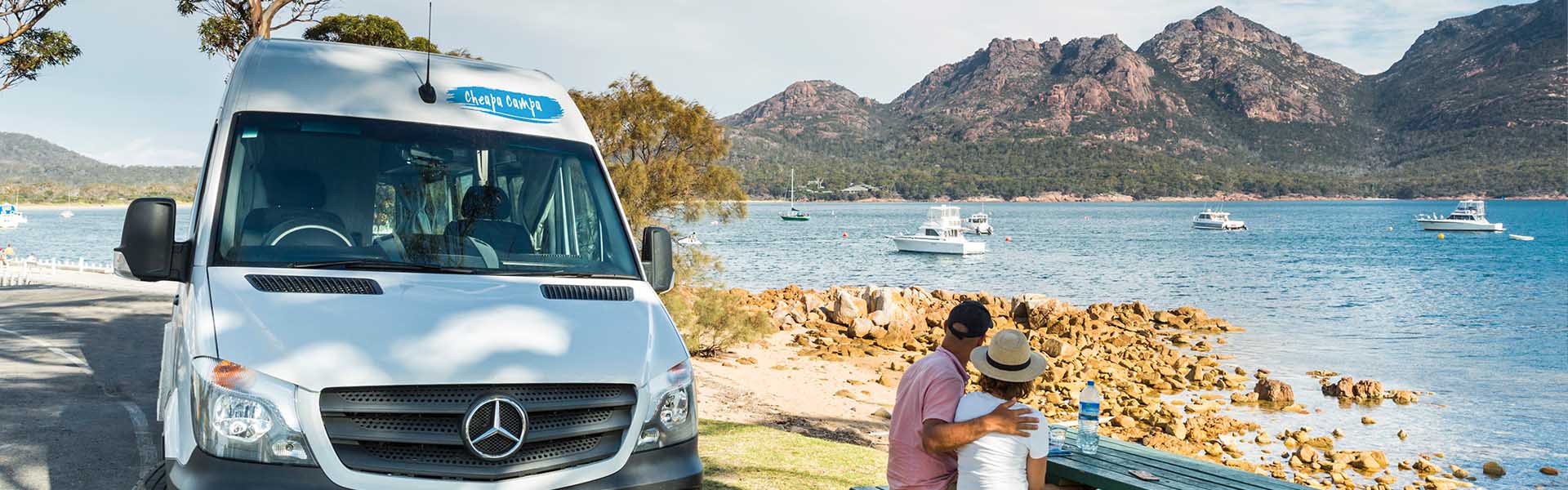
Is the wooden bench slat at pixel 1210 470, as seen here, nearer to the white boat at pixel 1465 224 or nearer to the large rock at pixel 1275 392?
the large rock at pixel 1275 392

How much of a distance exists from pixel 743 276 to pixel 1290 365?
3054 centimetres

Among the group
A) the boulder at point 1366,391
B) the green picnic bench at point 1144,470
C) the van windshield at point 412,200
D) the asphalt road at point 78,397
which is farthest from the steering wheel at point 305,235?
the boulder at point 1366,391

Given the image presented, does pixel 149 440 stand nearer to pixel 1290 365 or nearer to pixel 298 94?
pixel 298 94

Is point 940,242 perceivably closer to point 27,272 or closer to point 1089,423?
point 27,272

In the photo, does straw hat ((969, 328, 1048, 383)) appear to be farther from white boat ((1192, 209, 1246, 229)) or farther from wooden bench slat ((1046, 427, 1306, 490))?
white boat ((1192, 209, 1246, 229))

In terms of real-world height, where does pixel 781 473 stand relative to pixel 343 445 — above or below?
below

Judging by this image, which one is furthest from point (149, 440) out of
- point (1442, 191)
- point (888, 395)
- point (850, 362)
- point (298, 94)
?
point (1442, 191)

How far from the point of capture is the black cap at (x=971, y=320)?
4590mm

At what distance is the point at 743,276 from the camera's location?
51.9m

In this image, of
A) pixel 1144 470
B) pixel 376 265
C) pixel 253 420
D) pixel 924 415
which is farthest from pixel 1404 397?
pixel 253 420

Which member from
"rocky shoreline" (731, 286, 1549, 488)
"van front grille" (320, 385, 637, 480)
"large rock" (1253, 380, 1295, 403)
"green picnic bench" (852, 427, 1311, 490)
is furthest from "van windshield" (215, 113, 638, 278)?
"large rock" (1253, 380, 1295, 403)

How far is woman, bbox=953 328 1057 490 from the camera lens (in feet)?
13.7

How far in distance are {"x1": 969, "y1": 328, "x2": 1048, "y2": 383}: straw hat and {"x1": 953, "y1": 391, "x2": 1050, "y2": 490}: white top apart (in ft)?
0.38

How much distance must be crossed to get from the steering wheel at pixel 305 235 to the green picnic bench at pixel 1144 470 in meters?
3.57
